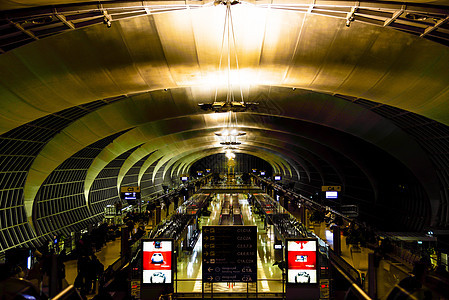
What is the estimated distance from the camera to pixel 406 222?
25.4m

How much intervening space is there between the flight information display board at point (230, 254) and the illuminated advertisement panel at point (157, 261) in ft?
3.37

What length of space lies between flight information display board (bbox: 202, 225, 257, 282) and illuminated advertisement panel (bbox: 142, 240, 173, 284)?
1.03 metres

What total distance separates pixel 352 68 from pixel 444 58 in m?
2.76

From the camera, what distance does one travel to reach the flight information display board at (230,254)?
30.2 feet

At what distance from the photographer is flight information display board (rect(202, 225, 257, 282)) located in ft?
30.2

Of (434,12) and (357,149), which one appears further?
(357,149)

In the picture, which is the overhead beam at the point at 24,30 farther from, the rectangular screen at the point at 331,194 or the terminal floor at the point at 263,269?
the rectangular screen at the point at 331,194

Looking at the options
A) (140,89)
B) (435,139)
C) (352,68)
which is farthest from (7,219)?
(435,139)

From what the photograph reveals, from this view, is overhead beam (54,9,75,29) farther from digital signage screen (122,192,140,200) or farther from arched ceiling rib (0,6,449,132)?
digital signage screen (122,192,140,200)

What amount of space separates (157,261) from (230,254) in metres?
1.97

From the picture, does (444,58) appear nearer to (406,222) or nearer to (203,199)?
(406,222)

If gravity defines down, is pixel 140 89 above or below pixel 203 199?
above

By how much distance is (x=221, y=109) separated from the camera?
38.1 feet

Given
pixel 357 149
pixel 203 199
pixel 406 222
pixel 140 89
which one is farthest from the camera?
pixel 357 149
